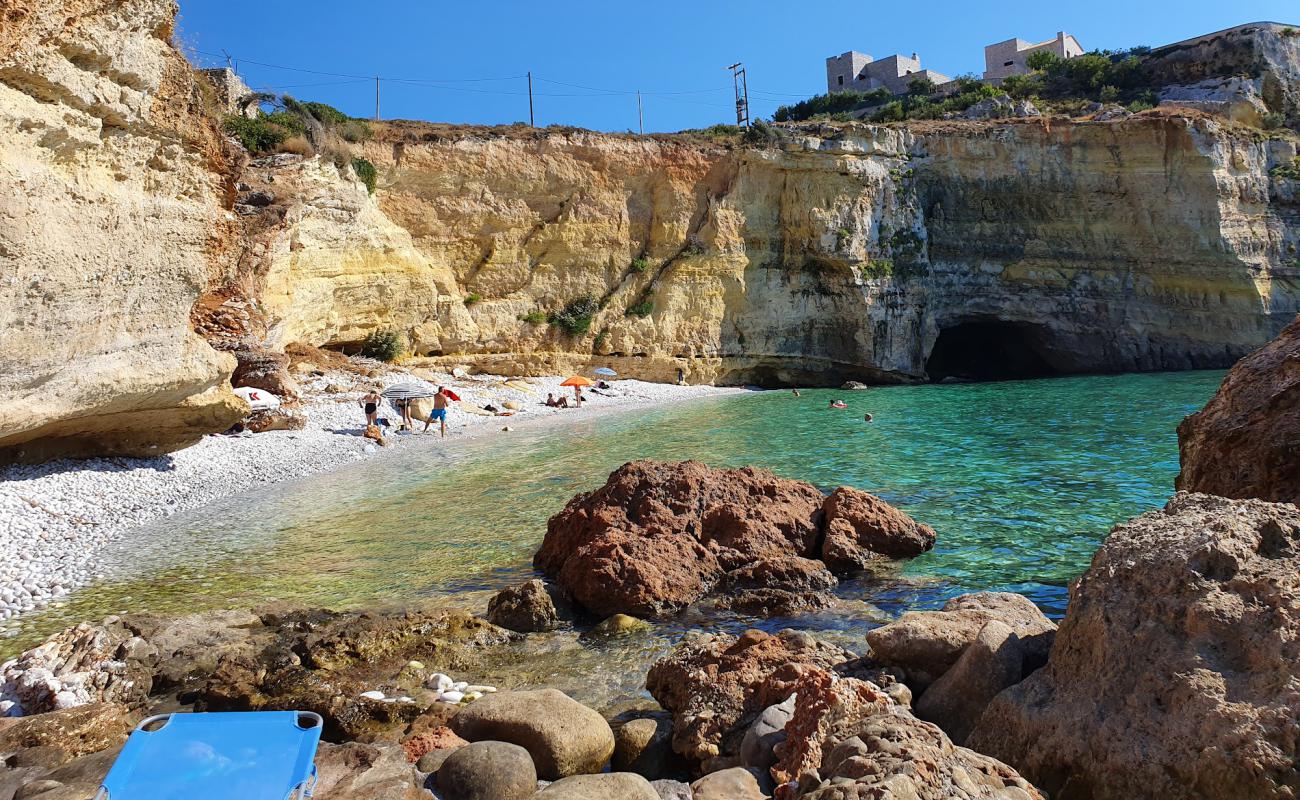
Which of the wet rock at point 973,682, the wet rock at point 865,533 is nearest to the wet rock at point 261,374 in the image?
the wet rock at point 865,533

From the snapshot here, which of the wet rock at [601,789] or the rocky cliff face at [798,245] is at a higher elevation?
the rocky cliff face at [798,245]

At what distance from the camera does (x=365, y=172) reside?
1221 inches

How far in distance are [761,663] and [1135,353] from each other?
4284 cm

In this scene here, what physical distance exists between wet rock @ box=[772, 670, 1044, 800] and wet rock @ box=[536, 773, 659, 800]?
1.97 ft

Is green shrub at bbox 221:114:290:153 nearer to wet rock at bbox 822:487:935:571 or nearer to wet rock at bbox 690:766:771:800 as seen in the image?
wet rock at bbox 822:487:935:571

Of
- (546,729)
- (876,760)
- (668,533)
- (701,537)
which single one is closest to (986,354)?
(701,537)

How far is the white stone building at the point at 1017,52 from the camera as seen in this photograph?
61.8m

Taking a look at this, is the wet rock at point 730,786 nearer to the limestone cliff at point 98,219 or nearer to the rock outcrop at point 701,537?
the rock outcrop at point 701,537

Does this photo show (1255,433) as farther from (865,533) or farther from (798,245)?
(798,245)

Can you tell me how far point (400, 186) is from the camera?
32531 mm

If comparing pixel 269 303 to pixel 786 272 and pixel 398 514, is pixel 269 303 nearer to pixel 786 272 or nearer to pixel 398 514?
pixel 398 514

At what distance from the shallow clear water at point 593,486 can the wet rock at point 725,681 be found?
0.58 m

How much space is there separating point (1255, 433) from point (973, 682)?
3.61 meters

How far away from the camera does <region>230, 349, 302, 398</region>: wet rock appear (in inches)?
771
